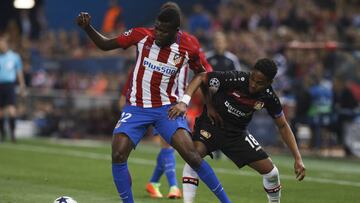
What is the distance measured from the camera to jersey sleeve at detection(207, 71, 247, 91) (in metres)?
Result: 9.31

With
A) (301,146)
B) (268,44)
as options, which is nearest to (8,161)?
(301,146)

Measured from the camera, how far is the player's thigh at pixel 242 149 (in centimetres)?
939

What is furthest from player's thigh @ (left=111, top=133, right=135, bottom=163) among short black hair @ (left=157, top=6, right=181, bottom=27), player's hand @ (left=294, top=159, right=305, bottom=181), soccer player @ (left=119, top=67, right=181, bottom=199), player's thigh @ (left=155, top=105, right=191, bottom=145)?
soccer player @ (left=119, top=67, right=181, bottom=199)

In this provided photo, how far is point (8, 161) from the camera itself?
1628 cm

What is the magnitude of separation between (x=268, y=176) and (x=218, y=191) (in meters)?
0.66

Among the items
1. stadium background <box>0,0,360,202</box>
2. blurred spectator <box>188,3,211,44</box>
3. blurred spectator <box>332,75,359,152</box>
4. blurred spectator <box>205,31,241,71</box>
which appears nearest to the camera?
blurred spectator <box>205,31,241,71</box>

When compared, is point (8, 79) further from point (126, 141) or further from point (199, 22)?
point (126, 141)

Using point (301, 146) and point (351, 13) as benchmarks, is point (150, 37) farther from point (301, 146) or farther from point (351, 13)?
point (351, 13)

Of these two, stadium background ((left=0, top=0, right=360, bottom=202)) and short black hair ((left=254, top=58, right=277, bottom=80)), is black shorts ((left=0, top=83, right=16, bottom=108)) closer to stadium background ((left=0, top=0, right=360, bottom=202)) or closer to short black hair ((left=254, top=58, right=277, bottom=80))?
stadium background ((left=0, top=0, right=360, bottom=202))

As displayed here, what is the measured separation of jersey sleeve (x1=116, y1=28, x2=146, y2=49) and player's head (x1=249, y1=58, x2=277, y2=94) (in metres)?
1.31

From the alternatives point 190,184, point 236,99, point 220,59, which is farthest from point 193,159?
point 220,59

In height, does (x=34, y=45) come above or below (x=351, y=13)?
below

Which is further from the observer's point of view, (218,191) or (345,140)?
(345,140)

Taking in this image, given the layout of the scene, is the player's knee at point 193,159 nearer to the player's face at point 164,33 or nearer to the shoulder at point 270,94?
the shoulder at point 270,94
